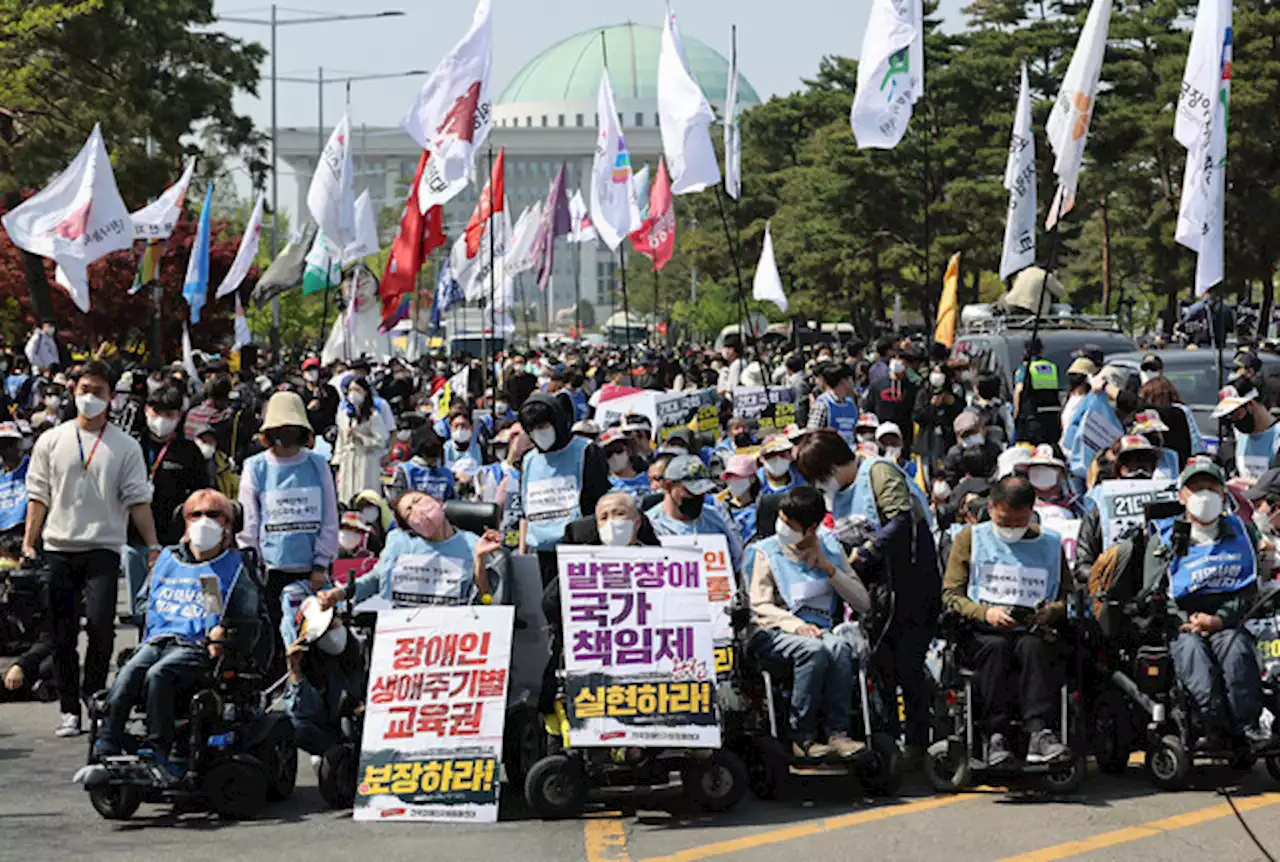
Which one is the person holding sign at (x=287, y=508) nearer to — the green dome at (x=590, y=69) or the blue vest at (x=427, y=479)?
the blue vest at (x=427, y=479)

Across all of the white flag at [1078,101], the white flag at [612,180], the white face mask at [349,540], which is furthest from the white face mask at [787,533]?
the white flag at [612,180]

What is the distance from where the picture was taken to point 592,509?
10969mm

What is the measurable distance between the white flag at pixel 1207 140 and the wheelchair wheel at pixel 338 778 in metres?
8.12

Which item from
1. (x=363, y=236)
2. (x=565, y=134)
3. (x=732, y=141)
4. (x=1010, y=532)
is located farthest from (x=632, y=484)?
(x=565, y=134)

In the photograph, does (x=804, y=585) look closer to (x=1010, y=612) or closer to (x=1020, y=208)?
(x=1010, y=612)

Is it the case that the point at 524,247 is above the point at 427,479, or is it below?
above

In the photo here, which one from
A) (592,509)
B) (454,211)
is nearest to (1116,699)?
(592,509)

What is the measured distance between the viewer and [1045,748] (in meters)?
9.22

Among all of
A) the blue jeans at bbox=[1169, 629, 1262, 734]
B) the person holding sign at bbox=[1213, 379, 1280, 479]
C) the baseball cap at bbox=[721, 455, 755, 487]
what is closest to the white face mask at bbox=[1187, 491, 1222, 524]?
the blue jeans at bbox=[1169, 629, 1262, 734]

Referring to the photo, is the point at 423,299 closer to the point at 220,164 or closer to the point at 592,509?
the point at 220,164

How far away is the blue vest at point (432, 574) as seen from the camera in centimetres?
980

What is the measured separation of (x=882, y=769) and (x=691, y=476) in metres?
1.76

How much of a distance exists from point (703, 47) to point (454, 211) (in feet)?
135

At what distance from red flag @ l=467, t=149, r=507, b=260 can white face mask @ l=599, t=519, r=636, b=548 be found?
539 inches
